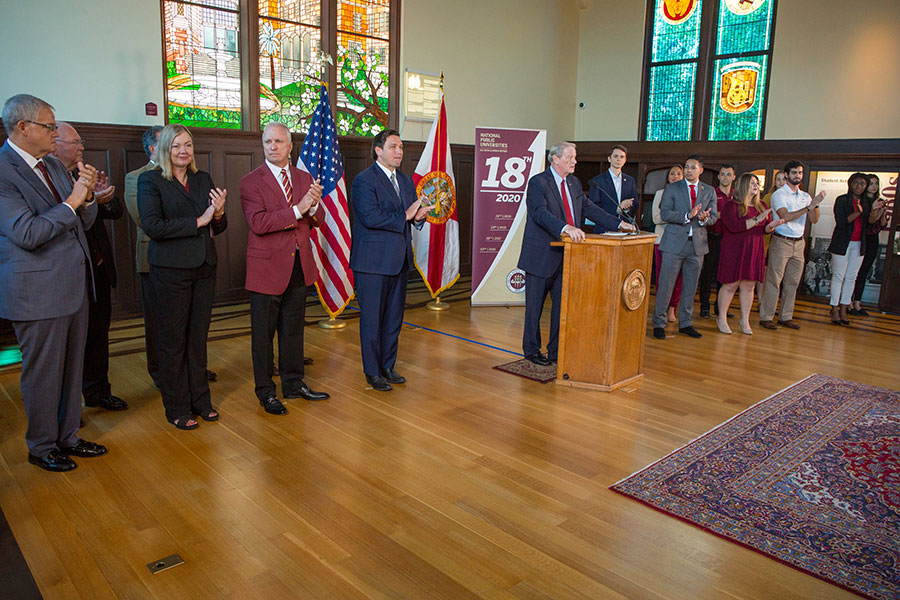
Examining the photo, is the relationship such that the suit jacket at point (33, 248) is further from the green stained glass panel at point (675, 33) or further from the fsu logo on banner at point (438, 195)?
the green stained glass panel at point (675, 33)

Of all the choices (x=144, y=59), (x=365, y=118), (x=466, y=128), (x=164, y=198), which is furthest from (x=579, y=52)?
(x=164, y=198)

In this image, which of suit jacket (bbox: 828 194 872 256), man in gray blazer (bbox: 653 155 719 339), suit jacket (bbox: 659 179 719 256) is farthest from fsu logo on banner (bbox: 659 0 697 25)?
suit jacket (bbox: 659 179 719 256)

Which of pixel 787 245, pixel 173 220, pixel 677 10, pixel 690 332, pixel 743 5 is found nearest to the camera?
pixel 173 220

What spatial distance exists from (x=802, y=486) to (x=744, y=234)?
3.63 metres

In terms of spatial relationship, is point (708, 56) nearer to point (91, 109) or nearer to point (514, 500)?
point (91, 109)

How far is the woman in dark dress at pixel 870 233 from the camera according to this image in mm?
7215

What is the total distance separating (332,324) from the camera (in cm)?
650

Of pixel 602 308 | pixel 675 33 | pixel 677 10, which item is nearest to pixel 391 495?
pixel 602 308

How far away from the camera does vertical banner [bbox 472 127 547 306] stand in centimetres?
736

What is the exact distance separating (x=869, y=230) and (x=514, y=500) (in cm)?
623

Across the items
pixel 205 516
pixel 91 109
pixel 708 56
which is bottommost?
pixel 205 516

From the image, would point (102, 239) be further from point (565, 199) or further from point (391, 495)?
point (565, 199)

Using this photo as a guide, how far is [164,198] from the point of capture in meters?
3.60

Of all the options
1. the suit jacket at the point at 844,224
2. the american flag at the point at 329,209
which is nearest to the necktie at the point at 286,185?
the american flag at the point at 329,209
